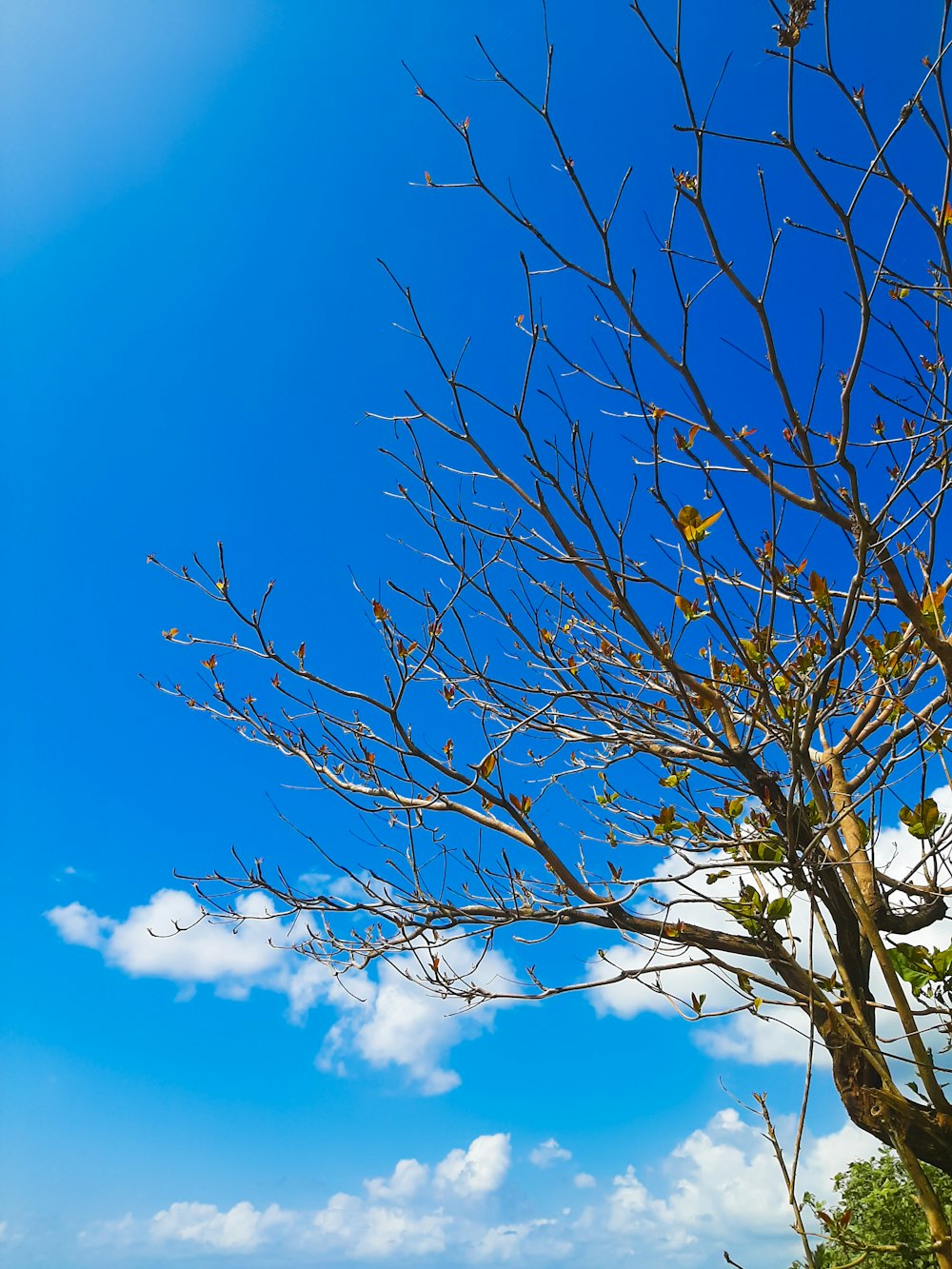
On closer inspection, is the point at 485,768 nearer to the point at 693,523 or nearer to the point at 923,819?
the point at 693,523

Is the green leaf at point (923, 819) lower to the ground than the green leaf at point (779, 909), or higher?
higher

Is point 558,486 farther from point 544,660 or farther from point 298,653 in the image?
point 298,653

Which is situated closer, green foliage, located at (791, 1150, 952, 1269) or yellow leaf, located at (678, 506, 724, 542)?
yellow leaf, located at (678, 506, 724, 542)

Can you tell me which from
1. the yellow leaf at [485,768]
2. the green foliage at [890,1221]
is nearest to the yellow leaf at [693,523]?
the yellow leaf at [485,768]

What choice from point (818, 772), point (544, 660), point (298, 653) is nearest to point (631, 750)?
point (544, 660)

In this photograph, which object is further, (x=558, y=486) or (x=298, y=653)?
(x=298, y=653)

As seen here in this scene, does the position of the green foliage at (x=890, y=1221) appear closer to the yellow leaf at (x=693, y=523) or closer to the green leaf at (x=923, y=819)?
Answer: the green leaf at (x=923, y=819)

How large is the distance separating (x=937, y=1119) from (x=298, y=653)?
218 cm

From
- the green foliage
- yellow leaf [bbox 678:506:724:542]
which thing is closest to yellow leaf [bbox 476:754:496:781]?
yellow leaf [bbox 678:506:724:542]

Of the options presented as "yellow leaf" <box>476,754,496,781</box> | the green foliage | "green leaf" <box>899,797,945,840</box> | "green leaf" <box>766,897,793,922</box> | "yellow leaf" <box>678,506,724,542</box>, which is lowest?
the green foliage

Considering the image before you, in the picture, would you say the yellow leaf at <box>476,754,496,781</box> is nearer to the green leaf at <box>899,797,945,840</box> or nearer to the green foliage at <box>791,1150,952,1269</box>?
the green leaf at <box>899,797,945,840</box>

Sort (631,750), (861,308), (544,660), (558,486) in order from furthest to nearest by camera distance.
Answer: (631,750)
(544,660)
(558,486)
(861,308)

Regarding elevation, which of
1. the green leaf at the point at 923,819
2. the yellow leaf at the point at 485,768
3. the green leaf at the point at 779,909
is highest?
the yellow leaf at the point at 485,768

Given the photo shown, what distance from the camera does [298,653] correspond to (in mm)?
2613
